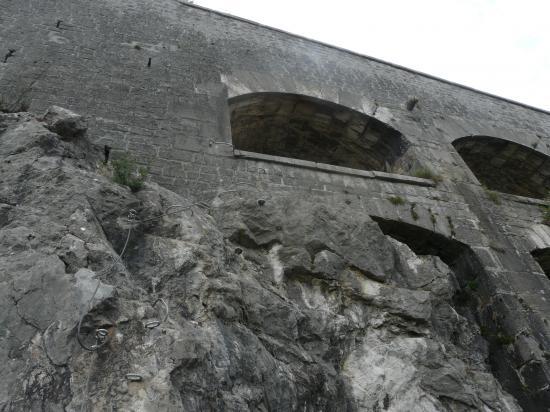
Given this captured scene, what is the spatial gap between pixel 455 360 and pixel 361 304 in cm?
92

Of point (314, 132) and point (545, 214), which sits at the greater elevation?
point (545, 214)

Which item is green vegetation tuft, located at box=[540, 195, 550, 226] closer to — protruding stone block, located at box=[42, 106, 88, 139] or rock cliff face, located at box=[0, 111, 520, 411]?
rock cliff face, located at box=[0, 111, 520, 411]

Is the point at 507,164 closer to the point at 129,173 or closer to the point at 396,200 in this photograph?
the point at 396,200

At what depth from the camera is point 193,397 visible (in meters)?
2.45

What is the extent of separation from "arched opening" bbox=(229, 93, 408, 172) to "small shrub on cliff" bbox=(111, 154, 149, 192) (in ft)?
8.39

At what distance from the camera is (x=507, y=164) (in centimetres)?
931

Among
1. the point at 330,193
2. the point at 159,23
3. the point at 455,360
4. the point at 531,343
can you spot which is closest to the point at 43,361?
the point at 455,360

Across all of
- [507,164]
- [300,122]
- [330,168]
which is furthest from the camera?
[507,164]

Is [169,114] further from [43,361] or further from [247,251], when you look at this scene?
[43,361]

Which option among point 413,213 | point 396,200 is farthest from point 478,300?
point 396,200

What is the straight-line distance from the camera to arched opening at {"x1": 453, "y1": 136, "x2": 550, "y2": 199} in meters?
8.91

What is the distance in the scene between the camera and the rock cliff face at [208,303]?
239 cm

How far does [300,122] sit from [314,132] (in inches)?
12.8

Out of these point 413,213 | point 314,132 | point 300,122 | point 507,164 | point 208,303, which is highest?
point 208,303
